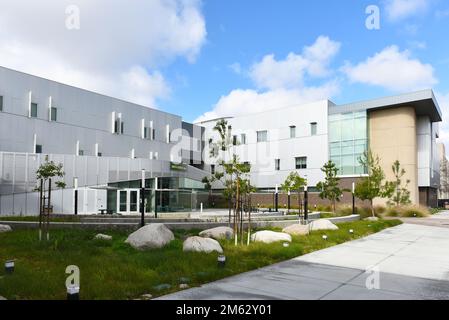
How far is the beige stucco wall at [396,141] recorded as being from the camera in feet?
146

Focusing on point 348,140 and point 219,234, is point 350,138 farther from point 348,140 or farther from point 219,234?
point 219,234

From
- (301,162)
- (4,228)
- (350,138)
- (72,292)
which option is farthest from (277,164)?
(72,292)

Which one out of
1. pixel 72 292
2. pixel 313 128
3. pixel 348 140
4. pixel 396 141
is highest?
pixel 313 128

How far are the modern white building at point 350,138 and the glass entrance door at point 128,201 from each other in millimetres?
14348

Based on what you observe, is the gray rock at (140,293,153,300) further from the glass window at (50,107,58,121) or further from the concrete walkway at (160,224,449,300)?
the glass window at (50,107,58,121)

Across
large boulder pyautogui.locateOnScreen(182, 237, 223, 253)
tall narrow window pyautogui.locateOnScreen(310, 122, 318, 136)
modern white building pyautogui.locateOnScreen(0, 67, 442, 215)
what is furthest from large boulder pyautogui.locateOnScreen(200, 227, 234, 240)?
tall narrow window pyautogui.locateOnScreen(310, 122, 318, 136)

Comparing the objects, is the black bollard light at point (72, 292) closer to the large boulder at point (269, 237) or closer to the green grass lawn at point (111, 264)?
the green grass lawn at point (111, 264)

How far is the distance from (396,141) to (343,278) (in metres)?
40.9

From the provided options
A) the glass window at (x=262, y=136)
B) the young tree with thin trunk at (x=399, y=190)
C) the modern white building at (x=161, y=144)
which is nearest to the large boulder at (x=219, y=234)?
the modern white building at (x=161, y=144)

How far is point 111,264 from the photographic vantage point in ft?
29.6

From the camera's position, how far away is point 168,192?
39.4 metres

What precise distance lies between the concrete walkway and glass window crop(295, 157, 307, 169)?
3737 cm

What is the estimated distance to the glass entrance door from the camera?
3606 cm
